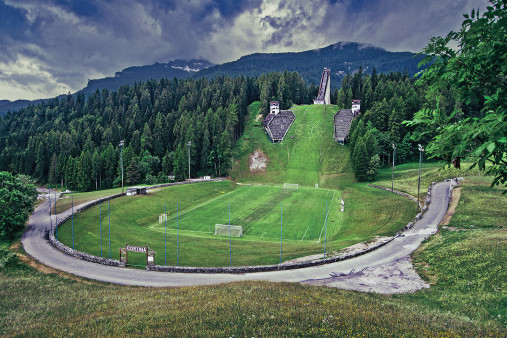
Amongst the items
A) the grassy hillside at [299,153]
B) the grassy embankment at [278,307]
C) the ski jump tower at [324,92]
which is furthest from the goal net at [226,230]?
the ski jump tower at [324,92]

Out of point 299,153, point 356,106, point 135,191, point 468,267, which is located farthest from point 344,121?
point 468,267

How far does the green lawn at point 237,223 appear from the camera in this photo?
36819mm

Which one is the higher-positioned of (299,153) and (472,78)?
(472,78)

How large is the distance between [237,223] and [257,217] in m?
5.06

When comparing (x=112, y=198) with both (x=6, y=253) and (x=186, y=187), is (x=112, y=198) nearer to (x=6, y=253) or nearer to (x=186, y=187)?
(x=186, y=187)

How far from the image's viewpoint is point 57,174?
103 meters

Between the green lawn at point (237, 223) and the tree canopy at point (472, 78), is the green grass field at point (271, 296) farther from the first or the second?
the tree canopy at point (472, 78)

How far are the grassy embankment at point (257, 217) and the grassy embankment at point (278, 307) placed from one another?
12.1m

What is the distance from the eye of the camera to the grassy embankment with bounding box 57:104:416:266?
37.6m

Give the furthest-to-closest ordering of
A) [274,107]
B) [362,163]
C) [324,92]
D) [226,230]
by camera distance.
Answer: [324,92] → [274,107] → [362,163] → [226,230]

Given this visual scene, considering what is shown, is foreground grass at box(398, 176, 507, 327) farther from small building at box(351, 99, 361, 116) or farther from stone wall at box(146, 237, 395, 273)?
small building at box(351, 99, 361, 116)

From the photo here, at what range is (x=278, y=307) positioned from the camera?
14.0m

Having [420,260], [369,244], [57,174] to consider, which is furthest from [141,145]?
[420,260]

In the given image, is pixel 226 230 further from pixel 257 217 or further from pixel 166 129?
pixel 166 129
